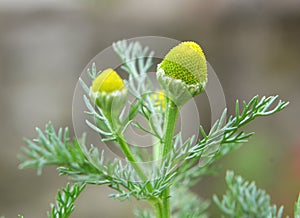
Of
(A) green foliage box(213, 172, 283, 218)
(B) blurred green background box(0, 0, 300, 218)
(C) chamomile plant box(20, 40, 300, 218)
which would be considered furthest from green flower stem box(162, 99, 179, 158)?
(B) blurred green background box(0, 0, 300, 218)

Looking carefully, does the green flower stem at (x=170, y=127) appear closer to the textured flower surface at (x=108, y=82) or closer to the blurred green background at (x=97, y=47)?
the textured flower surface at (x=108, y=82)

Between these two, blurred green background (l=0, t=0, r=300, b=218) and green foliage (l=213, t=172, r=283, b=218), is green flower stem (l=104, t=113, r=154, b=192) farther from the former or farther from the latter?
blurred green background (l=0, t=0, r=300, b=218)

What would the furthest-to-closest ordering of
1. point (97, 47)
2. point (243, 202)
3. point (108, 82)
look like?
1. point (97, 47)
2. point (243, 202)
3. point (108, 82)

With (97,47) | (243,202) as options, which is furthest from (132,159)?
(97,47)

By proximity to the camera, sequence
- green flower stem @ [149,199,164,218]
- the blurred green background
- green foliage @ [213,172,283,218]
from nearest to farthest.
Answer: green flower stem @ [149,199,164,218] < green foliage @ [213,172,283,218] < the blurred green background

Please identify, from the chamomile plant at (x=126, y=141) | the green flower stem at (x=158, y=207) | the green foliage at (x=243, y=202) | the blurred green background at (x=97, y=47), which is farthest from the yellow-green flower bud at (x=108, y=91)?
the blurred green background at (x=97, y=47)

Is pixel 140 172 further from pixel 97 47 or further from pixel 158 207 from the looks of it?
pixel 97 47
